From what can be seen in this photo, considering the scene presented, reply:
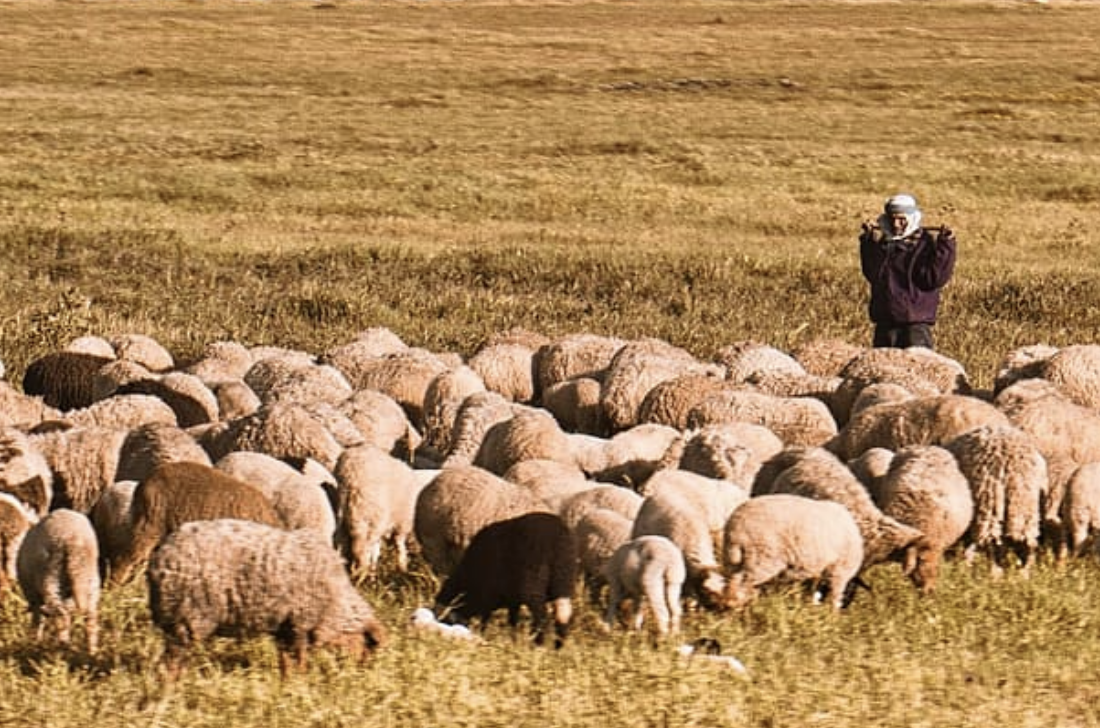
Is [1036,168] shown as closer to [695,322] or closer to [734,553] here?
[695,322]

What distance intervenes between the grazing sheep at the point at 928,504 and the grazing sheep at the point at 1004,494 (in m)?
0.13

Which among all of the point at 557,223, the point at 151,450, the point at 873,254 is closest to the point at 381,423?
the point at 151,450

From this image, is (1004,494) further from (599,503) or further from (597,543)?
(597,543)

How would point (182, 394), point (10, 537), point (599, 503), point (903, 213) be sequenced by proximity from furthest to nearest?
point (903, 213), point (182, 394), point (599, 503), point (10, 537)

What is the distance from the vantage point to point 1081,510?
1073cm

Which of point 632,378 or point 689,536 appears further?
point 632,378

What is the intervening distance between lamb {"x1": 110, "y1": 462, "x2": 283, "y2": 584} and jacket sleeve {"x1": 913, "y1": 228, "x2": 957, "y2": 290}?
7.71 m

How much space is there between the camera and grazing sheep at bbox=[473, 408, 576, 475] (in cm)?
1148

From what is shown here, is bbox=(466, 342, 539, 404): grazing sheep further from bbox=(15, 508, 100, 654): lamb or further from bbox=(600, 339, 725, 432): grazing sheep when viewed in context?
bbox=(15, 508, 100, 654): lamb

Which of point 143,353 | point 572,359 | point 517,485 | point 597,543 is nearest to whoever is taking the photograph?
point 597,543

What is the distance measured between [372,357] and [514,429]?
3776mm

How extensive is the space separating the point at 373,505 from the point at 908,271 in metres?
7.01

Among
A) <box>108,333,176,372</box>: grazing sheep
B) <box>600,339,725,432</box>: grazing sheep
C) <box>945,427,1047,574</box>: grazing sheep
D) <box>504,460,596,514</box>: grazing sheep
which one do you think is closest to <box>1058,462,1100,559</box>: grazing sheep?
<box>945,427,1047,574</box>: grazing sheep

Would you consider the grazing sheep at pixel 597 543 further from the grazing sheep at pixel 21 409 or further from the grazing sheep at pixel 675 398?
the grazing sheep at pixel 21 409
